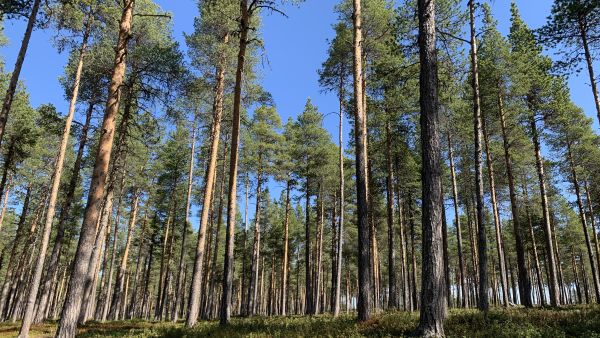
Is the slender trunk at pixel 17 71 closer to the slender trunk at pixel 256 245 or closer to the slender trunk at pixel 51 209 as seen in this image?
the slender trunk at pixel 51 209

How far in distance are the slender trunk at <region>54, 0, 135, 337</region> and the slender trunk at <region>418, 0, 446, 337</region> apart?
26.5 ft

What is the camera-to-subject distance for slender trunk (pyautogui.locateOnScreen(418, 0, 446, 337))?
6.39 meters

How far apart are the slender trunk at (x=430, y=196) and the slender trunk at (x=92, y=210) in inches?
318

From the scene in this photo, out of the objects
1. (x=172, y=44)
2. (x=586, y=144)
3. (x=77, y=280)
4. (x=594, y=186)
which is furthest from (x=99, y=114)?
(x=594, y=186)

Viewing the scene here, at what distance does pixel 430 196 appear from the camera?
22.8ft

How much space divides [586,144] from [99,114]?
98.7 ft

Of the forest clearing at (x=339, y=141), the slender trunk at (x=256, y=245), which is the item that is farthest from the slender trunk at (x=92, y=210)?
the slender trunk at (x=256, y=245)

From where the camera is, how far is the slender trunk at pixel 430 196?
6387 mm

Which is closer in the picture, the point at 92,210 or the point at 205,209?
the point at 92,210

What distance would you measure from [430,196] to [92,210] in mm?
8412

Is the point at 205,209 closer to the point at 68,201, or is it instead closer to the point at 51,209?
the point at 51,209

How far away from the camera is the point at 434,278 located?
6.52 m

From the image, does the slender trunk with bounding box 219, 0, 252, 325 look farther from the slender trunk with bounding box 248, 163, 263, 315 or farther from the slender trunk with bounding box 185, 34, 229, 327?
the slender trunk with bounding box 248, 163, 263, 315

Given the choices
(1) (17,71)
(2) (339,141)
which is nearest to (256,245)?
(2) (339,141)
